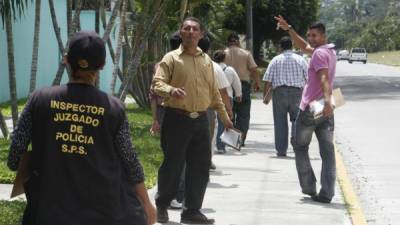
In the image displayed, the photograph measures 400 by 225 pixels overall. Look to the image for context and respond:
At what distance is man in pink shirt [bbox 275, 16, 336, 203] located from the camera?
850cm

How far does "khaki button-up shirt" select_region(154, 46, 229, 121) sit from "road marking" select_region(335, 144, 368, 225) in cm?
182

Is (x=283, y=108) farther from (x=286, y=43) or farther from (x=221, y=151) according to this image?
(x=221, y=151)

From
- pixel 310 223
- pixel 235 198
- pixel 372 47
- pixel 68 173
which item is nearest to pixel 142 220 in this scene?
pixel 68 173

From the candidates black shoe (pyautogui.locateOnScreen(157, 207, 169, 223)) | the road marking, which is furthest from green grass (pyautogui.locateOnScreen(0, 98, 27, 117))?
black shoe (pyautogui.locateOnScreen(157, 207, 169, 223))

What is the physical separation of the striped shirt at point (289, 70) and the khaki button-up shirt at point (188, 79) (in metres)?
5.00

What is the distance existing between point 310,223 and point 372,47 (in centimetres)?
12335

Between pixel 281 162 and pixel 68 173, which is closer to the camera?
pixel 68 173

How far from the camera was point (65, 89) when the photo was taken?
404cm

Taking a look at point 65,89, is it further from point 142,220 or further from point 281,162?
point 281,162

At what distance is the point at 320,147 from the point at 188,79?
209 cm

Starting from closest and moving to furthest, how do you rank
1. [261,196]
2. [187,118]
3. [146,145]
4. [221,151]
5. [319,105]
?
1. [187,118]
2. [319,105]
3. [261,196]
4. [146,145]
5. [221,151]

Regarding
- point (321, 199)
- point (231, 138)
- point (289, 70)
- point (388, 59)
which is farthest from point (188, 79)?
point (388, 59)

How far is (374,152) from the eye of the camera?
1355cm

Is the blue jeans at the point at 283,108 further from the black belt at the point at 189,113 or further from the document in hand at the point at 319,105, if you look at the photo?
the black belt at the point at 189,113
